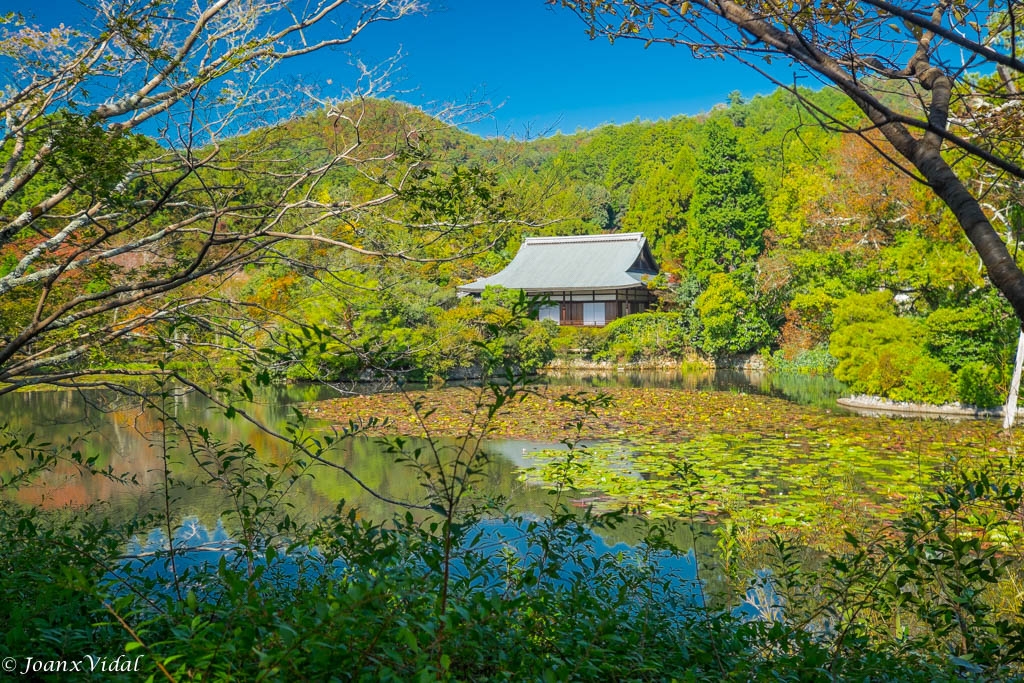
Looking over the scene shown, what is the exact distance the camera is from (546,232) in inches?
953

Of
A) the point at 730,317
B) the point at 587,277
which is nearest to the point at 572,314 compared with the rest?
the point at 587,277

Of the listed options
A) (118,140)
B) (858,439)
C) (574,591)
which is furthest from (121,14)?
(858,439)

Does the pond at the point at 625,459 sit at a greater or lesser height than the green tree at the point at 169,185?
lesser

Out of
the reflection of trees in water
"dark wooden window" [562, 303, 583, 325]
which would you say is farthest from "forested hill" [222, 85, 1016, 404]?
"dark wooden window" [562, 303, 583, 325]

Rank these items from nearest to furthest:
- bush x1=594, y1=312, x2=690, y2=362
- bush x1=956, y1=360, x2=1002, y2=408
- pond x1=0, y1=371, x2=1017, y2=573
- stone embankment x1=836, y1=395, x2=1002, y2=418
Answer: pond x1=0, y1=371, x2=1017, y2=573 → bush x1=956, y1=360, x2=1002, y2=408 → stone embankment x1=836, y1=395, x2=1002, y2=418 → bush x1=594, y1=312, x2=690, y2=362

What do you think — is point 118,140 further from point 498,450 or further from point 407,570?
point 498,450

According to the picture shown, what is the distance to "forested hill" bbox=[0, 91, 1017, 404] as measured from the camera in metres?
2.98

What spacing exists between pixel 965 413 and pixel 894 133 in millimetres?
8968

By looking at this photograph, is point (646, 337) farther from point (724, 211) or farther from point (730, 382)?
point (724, 211)

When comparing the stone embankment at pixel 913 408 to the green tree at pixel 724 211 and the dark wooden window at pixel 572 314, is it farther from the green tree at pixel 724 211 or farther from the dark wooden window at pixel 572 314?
the dark wooden window at pixel 572 314

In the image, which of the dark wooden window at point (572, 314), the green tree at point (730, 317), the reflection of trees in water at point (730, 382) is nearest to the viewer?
the reflection of trees in water at point (730, 382)

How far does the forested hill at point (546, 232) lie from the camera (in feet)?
9.78

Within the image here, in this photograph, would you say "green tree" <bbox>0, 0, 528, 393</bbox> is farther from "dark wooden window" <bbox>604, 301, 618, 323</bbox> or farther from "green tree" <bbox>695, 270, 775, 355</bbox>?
"dark wooden window" <bbox>604, 301, 618, 323</bbox>

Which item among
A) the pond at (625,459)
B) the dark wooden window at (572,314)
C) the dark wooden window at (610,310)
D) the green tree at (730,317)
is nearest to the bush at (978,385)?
the pond at (625,459)
